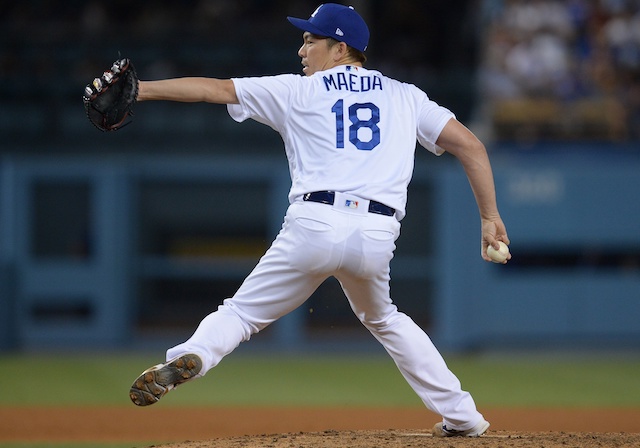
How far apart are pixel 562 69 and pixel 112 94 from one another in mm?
8234

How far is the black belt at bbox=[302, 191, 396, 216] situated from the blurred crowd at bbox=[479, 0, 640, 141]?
7.16 meters

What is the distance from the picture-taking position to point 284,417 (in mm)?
7121

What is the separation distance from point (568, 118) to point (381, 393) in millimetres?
4151

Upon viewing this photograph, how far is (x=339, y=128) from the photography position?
13.5 feet

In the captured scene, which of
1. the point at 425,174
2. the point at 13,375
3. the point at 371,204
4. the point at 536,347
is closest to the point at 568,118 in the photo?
the point at 425,174

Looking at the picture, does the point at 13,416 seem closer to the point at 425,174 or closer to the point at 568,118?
the point at 425,174

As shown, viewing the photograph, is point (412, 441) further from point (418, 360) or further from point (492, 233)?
point (492, 233)

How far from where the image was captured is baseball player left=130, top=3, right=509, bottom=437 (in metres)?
4.01

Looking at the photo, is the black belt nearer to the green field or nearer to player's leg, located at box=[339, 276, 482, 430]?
player's leg, located at box=[339, 276, 482, 430]

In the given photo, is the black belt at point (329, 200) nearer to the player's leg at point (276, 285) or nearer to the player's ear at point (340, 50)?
the player's leg at point (276, 285)

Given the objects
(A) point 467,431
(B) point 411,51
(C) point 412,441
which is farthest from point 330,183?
(B) point 411,51

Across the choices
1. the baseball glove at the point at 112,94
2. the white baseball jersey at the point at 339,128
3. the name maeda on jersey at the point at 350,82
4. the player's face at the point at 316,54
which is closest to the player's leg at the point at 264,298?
the white baseball jersey at the point at 339,128

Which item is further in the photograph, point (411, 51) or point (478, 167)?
point (411, 51)

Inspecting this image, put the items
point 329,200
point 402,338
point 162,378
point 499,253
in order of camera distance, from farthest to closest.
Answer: point 402,338 < point 499,253 < point 329,200 < point 162,378
